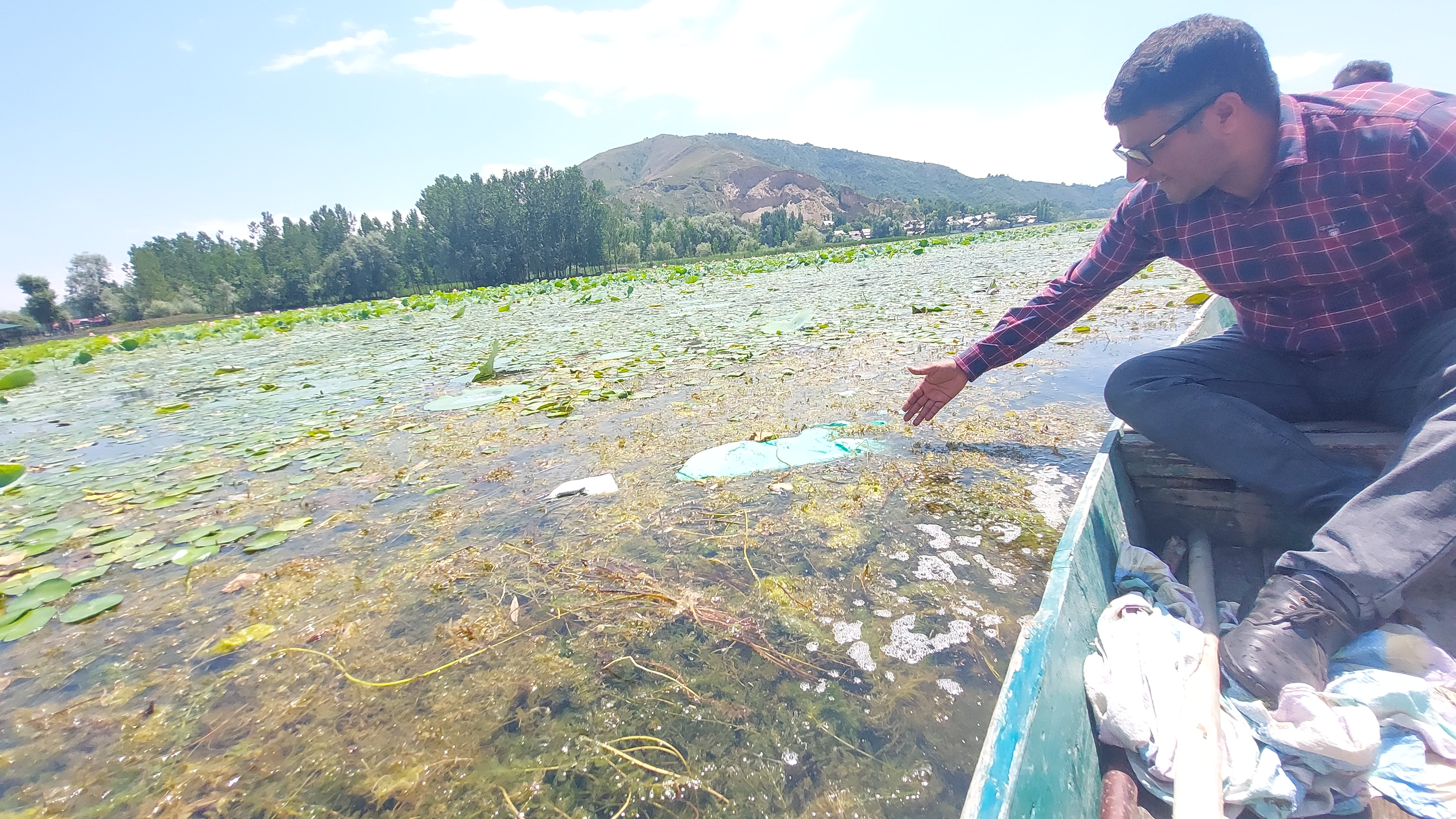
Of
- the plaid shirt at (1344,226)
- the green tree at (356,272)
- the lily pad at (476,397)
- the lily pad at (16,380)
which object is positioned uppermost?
the green tree at (356,272)

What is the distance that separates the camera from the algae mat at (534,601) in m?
1.22

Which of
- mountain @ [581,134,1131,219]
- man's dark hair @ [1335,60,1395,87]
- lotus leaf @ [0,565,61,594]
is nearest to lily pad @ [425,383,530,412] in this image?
lotus leaf @ [0,565,61,594]

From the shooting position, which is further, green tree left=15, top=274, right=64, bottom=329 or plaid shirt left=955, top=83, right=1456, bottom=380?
green tree left=15, top=274, right=64, bottom=329

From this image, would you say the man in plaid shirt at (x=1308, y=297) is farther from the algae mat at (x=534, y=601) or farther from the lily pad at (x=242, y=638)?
the lily pad at (x=242, y=638)

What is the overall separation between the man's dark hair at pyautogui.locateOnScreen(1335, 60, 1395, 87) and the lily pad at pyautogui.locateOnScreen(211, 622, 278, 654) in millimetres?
5794

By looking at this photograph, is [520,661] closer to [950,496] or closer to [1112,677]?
[1112,677]

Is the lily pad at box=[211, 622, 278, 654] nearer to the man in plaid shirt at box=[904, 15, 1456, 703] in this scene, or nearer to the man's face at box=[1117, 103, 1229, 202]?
the man in plaid shirt at box=[904, 15, 1456, 703]

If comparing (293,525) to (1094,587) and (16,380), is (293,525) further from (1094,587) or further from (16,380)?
(16,380)

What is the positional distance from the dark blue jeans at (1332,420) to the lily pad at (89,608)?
3.09 m

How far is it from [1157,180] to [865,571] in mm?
1286

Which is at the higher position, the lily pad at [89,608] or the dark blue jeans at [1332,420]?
the dark blue jeans at [1332,420]

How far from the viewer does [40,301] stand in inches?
994

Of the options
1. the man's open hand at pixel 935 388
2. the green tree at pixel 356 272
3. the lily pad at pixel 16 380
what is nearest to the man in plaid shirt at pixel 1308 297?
the man's open hand at pixel 935 388

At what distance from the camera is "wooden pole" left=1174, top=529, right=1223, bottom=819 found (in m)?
0.75
